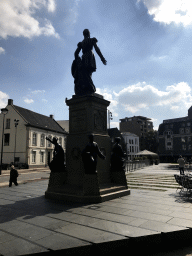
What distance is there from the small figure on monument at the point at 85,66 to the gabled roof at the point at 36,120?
95.4ft

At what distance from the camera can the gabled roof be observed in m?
38.4

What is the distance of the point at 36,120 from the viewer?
41.3 m

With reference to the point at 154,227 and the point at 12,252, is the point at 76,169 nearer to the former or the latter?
the point at 154,227

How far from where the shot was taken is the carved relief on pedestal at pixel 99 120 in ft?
28.0

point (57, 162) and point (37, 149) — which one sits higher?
point (37, 149)

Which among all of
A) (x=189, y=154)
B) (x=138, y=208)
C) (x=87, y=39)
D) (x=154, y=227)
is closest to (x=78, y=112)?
(x=87, y=39)

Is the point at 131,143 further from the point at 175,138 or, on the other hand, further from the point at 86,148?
the point at 86,148

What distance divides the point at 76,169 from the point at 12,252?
16.2 ft

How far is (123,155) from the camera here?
29.0ft

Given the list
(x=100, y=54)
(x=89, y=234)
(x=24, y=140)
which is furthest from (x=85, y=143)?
(x=24, y=140)

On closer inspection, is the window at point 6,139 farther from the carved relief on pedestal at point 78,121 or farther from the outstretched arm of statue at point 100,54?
the outstretched arm of statue at point 100,54

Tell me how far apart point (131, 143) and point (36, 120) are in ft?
149

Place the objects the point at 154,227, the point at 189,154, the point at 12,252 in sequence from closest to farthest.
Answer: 1. the point at 12,252
2. the point at 154,227
3. the point at 189,154

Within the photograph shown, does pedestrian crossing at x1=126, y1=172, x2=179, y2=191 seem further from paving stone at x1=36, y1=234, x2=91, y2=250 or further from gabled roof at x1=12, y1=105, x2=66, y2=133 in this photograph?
gabled roof at x1=12, y1=105, x2=66, y2=133
